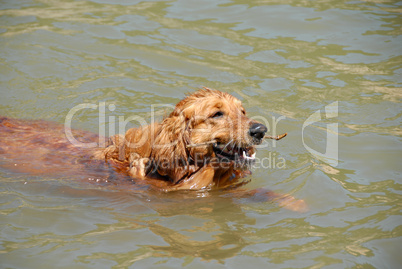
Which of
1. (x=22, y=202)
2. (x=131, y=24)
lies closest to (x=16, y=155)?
(x=22, y=202)

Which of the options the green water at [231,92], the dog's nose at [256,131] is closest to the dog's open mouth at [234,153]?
the dog's nose at [256,131]

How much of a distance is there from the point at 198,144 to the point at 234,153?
472 millimetres

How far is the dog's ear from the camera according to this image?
20.5ft

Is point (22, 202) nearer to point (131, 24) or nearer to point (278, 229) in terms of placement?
point (278, 229)

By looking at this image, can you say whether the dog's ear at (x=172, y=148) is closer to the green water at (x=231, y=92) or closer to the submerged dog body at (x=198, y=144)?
the submerged dog body at (x=198, y=144)

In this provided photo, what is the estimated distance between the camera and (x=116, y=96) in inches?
367

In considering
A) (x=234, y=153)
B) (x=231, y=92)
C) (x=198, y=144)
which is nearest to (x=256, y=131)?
(x=234, y=153)

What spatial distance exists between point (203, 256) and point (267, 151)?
3058mm

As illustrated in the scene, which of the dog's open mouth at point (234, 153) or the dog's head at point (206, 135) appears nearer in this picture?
the dog's head at point (206, 135)

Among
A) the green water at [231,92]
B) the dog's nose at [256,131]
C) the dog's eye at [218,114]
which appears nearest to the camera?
the green water at [231,92]

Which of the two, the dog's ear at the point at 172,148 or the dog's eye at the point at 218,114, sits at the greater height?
the dog's eye at the point at 218,114

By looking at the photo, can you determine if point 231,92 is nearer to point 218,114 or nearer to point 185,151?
point 218,114

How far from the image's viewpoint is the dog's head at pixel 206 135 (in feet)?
20.3

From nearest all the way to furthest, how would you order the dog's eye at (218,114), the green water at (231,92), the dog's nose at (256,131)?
the green water at (231,92)
the dog's nose at (256,131)
the dog's eye at (218,114)
